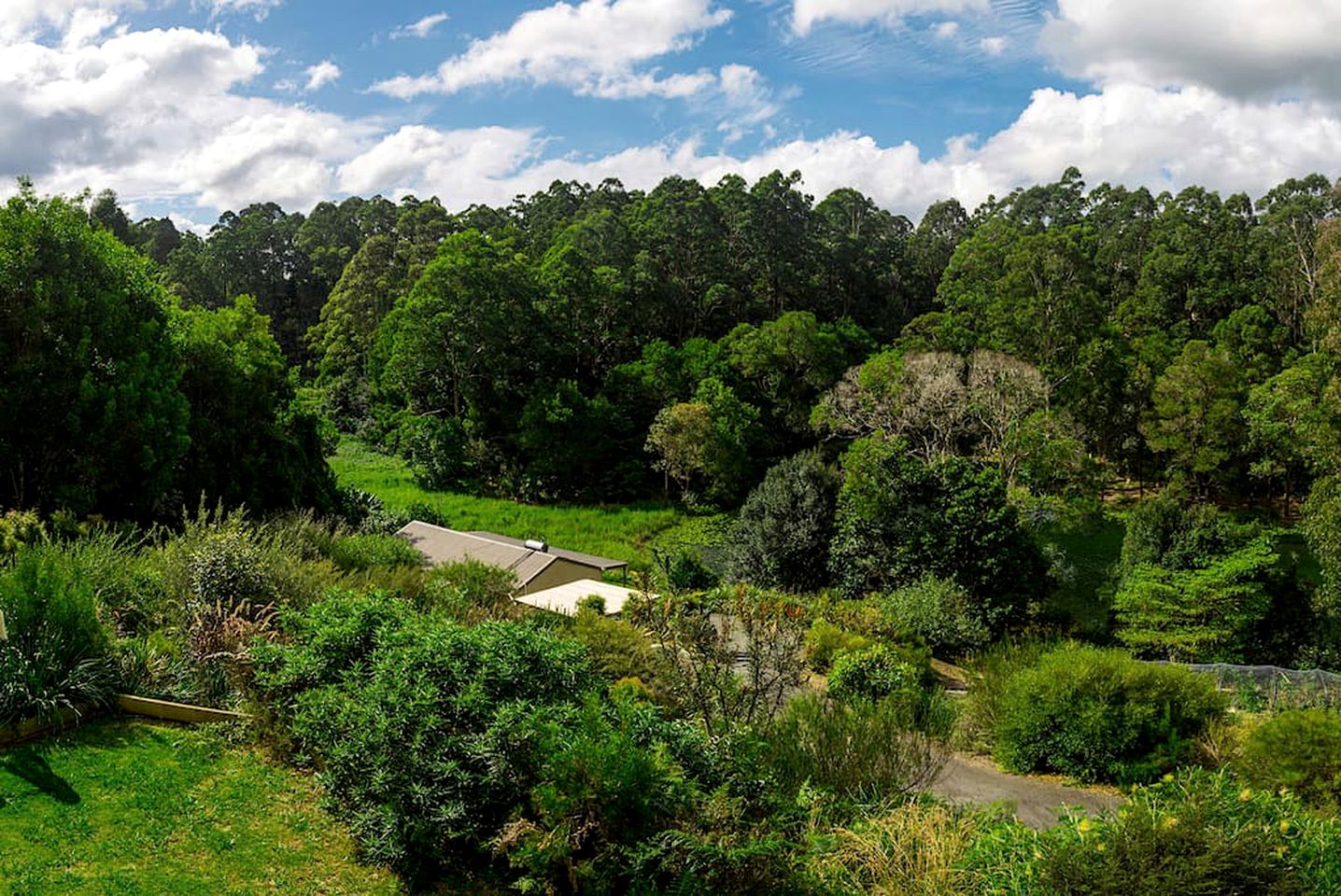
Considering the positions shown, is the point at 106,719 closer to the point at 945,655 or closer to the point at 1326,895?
the point at 1326,895

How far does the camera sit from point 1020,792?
9836mm

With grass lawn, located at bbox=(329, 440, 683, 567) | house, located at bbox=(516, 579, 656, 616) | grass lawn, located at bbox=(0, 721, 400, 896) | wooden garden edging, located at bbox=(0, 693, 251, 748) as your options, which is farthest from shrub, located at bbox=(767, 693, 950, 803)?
grass lawn, located at bbox=(329, 440, 683, 567)

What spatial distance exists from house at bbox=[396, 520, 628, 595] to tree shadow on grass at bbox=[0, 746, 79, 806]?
12.6 metres

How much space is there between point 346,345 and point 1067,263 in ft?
97.8

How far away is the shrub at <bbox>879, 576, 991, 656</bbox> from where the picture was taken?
18125 millimetres

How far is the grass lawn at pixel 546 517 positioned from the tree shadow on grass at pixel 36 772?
64.6 ft

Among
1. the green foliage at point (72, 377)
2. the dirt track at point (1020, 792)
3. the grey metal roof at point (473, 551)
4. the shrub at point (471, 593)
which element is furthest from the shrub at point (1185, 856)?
the grey metal roof at point (473, 551)

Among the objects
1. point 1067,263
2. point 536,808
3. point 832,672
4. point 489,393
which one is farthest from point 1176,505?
point 489,393

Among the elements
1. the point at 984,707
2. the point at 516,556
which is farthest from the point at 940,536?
the point at 516,556

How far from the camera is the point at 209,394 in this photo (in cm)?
1983

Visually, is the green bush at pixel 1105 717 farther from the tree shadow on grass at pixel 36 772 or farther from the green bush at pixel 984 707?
the tree shadow on grass at pixel 36 772

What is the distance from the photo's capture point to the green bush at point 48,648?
7.36 metres

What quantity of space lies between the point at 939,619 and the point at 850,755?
1196cm

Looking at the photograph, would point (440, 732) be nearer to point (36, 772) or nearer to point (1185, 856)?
→ point (36, 772)
